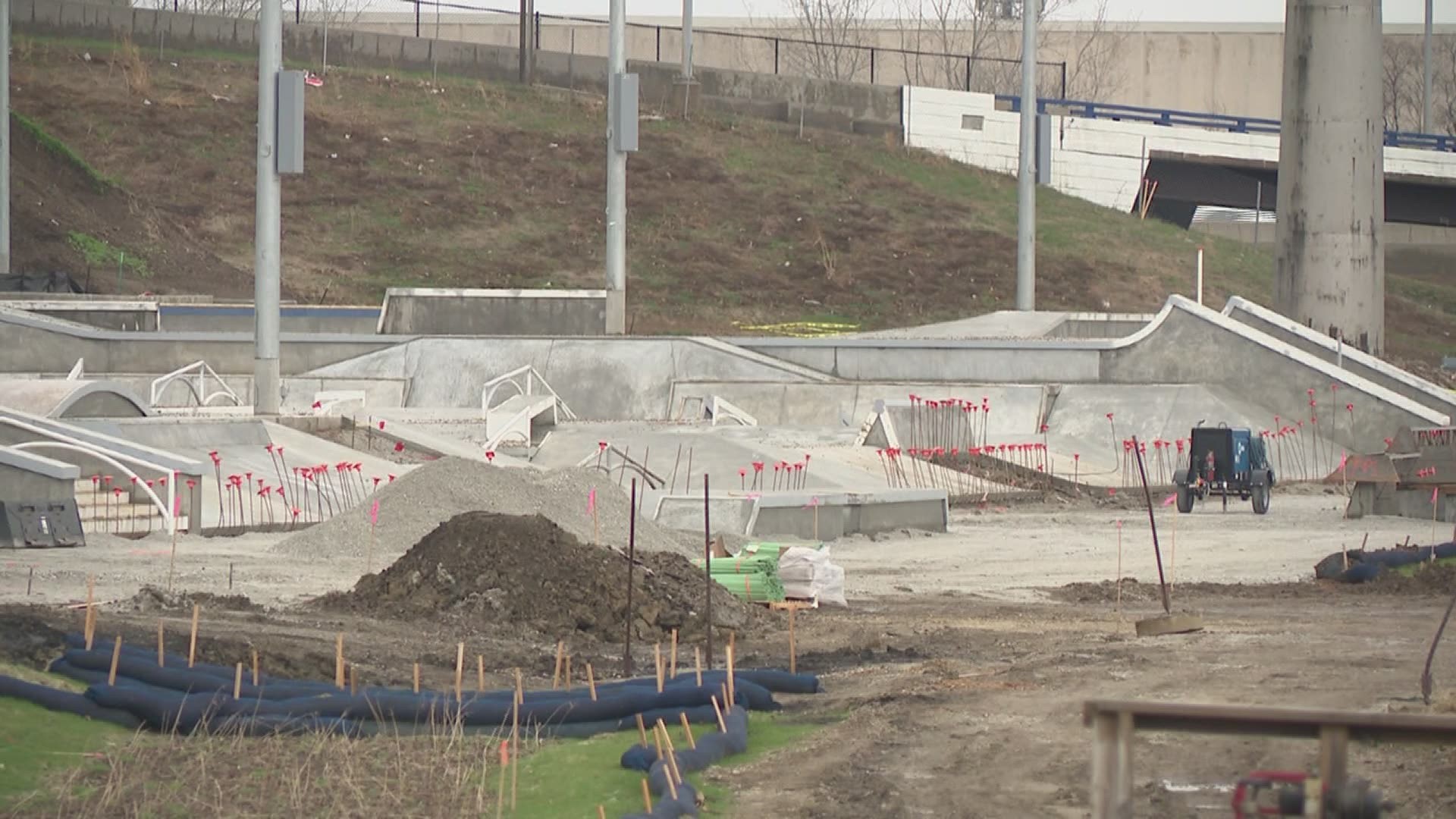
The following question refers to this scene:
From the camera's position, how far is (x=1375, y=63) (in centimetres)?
3716

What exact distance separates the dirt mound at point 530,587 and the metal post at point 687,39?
4107 cm

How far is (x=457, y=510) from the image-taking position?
20.7 metres

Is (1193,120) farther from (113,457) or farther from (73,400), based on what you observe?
(113,457)

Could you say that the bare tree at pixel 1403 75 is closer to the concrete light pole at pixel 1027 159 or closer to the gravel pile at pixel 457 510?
the concrete light pole at pixel 1027 159

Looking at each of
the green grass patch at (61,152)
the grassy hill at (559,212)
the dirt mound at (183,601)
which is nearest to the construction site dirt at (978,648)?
the dirt mound at (183,601)

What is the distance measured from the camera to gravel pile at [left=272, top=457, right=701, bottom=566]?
20438 mm

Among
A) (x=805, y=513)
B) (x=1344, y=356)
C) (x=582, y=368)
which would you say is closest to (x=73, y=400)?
(x=805, y=513)

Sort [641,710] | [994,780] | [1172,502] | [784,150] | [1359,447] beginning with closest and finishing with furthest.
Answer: [994,780], [641,710], [1172,502], [1359,447], [784,150]

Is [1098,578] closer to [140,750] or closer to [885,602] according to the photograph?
[885,602]

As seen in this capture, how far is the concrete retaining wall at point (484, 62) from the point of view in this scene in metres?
60.5

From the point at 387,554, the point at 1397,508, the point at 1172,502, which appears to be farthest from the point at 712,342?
the point at 387,554

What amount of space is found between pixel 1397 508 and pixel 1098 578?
6.27 meters

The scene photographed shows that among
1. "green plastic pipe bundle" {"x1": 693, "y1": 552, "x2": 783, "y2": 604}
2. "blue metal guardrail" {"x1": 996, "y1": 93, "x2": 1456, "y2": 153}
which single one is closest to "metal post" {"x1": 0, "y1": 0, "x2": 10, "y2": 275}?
"green plastic pipe bundle" {"x1": 693, "y1": 552, "x2": 783, "y2": 604}

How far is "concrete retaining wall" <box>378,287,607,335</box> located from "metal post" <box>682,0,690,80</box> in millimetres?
22435
